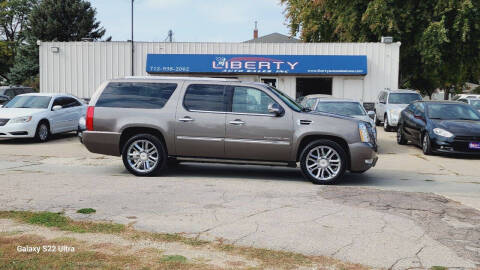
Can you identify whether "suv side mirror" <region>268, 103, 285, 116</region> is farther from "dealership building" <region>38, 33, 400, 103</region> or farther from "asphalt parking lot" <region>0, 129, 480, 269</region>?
"dealership building" <region>38, 33, 400, 103</region>

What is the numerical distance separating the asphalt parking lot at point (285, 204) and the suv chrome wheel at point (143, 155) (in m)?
0.33

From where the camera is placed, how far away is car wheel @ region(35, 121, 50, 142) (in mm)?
15953

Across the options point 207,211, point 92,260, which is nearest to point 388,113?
point 207,211

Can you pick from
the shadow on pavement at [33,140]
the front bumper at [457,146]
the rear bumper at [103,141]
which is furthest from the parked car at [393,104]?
the rear bumper at [103,141]

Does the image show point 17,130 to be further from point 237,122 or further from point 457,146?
point 457,146

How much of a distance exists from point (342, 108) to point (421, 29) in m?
Result: 18.5

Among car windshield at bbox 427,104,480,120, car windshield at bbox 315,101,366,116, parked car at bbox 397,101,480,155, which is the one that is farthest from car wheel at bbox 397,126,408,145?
car windshield at bbox 315,101,366,116

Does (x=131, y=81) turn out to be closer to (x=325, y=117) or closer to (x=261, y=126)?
(x=261, y=126)

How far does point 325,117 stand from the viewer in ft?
29.6

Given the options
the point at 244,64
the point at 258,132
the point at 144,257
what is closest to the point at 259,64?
the point at 244,64

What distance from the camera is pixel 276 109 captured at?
29.5 ft

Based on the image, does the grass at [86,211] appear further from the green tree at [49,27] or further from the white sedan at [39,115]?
the green tree at [49,27]

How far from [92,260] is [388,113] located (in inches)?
714

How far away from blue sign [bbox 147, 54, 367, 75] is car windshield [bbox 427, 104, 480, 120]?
39.0 ft
